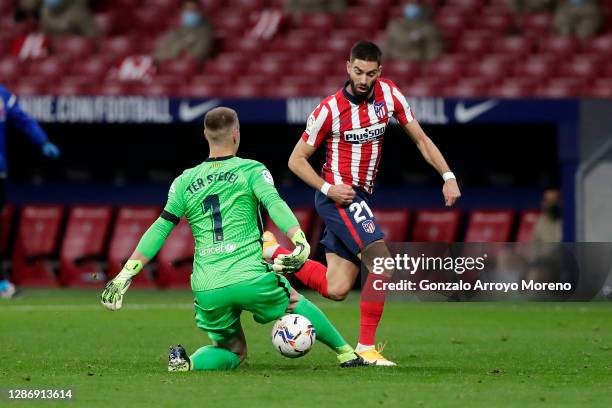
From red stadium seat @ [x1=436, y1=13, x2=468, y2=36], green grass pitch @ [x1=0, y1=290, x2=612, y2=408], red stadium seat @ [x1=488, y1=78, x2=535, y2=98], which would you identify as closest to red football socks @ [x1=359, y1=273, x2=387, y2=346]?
green grass pitch @ [x1=0, y1=290, x2=612, y2=408]

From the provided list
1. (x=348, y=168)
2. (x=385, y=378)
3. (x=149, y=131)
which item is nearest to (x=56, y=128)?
(x=149, y=131)

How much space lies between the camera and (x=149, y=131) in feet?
62.4

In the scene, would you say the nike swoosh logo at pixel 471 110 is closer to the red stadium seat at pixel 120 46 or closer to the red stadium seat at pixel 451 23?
the red stadium seat at pixel 451 23

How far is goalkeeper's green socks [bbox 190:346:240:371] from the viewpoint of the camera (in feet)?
27.2

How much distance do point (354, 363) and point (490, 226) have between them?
895cm

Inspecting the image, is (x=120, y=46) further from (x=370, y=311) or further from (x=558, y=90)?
(x=370, y=311)

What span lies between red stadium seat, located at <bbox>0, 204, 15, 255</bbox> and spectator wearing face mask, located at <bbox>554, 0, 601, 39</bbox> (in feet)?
24.3

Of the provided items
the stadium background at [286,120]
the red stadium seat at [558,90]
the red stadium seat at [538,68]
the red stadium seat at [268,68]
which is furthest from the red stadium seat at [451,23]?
the red stadium seat at [268,68]

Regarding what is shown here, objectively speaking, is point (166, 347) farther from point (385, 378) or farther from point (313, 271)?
point (385, 378)

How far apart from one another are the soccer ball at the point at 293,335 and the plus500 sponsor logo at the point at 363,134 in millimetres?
1273

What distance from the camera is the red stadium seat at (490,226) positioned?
17.2 metres

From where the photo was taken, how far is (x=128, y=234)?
702 inches

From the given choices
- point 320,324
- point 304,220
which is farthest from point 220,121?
point 304,220

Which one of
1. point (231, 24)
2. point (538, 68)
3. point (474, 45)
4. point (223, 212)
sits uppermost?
point (231, 24)
